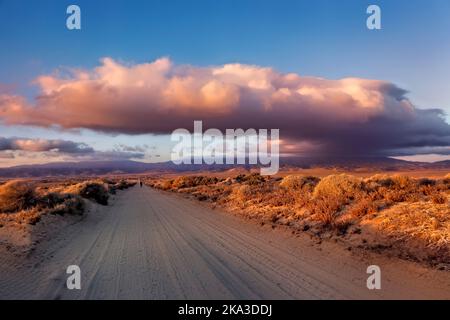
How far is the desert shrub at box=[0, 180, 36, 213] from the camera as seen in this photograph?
18.9 meters

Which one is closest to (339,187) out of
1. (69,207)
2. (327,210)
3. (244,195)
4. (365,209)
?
(327,210)

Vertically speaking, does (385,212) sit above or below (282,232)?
above

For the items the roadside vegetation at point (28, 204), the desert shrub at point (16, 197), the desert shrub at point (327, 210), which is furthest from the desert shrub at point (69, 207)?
the desert shrub at point (327, 210)

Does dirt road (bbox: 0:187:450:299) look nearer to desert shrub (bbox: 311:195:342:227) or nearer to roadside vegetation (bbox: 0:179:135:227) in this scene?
desert shrub (bbox: 311:195:342:227)

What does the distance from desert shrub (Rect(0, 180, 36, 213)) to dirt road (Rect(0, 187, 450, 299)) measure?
7.28 metres

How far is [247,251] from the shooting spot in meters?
10.8

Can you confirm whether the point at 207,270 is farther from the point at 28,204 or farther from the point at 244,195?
the point at 244,195

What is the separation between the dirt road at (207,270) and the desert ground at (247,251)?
1.0 inches

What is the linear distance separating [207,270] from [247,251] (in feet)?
7.81

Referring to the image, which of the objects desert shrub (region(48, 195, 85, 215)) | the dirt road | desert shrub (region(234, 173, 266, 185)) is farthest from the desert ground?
desert shrub (region(234, 173, 266, 185))
